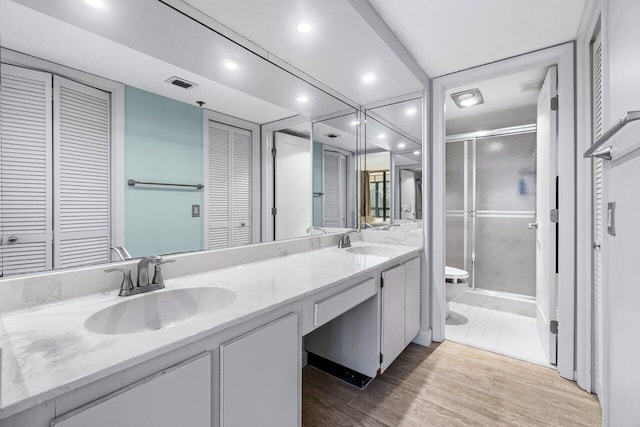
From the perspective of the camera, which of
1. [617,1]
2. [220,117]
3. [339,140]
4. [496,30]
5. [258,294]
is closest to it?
[617,1]

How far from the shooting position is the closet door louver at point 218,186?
1445 mm

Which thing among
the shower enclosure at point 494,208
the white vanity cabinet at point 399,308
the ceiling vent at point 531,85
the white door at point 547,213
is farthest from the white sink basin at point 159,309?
the shower enclosure at point 494,208

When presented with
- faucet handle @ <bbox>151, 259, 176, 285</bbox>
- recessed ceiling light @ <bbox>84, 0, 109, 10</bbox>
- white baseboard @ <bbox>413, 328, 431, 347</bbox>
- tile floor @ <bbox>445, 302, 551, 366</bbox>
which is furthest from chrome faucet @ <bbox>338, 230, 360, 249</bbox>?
recessed ceiling light @ <bbox>84, 0, 109, 10</bbox>

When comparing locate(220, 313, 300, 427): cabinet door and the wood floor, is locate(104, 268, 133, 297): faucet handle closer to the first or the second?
locate(220, 313, 300, 427): cabinet door

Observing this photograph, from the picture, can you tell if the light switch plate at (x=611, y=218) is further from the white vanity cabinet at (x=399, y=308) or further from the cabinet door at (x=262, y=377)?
the cabinet door at (x=262, y=377)

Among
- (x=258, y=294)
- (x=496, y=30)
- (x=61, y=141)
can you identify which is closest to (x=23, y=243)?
(x=61, y=141)

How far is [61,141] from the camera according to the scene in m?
1.00

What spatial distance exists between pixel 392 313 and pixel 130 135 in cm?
170

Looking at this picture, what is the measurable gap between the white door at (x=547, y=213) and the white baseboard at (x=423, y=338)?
0.81 m

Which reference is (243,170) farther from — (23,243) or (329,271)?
(23,243)

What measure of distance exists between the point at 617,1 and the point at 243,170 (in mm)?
1554

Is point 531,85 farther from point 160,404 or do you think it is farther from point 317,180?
point 160,404

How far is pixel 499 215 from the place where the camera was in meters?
3.40

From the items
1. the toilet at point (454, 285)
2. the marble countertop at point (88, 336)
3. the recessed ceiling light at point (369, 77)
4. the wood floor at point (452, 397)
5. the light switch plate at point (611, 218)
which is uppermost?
the recessed ceiling light at point (369, 77)
